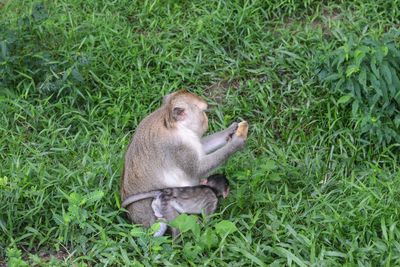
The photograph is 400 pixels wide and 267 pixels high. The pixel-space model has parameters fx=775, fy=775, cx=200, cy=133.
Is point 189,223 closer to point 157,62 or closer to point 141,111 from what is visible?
point 141,111

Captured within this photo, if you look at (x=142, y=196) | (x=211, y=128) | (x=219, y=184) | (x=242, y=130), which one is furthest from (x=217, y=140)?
(x=211, y=128)

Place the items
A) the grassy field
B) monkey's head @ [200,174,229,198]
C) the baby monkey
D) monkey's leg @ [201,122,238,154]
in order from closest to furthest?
the grassy field
the baby monkey
monkey's head @ [200,174,229,198]
monkey's leg @ [201,122,238,154]

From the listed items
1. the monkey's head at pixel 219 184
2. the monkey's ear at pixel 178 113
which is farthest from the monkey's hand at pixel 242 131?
the monkey's ear at pixel 178 113

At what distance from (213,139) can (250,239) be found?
2.86 feet

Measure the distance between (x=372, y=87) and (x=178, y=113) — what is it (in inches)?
76.5

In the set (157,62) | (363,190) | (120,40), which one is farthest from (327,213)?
(120,40)

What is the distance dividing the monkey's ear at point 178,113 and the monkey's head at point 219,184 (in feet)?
1.58

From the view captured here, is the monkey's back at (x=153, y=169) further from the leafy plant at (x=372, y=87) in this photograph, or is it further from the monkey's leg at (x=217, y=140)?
the leafy plant at (x=372, y=87)

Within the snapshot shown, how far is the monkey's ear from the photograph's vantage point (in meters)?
5.26

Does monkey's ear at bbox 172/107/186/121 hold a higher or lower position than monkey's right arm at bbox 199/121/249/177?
higher

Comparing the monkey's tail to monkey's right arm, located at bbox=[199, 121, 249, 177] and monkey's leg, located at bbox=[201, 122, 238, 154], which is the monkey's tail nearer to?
monkey's right arm, located at bbox=[199, 121, 249, 177]

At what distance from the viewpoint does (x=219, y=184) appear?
211 inches

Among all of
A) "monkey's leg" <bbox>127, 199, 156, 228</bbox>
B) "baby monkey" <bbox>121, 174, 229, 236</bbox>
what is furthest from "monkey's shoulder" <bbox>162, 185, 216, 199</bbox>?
"monkey's leg" <bbox>127, 199, 156, 228</bbox>

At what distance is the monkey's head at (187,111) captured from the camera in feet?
17.3
